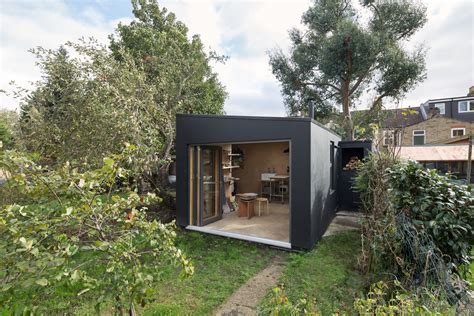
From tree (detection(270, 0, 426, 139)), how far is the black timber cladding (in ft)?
27.7


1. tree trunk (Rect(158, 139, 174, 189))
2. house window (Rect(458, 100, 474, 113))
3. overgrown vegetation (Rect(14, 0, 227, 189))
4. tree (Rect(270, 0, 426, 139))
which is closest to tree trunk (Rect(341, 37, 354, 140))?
tree (Rect(270, 0, 426, 139))

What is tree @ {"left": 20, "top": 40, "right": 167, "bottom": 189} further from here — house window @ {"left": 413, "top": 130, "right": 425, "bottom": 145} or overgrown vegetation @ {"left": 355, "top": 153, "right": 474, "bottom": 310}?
house window @ {"left": 413, "top": 130, "right": 425, "bottom": 145}

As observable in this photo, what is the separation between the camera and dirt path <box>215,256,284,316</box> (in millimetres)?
3348

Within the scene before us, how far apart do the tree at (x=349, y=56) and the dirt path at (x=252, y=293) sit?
1041 centimetres

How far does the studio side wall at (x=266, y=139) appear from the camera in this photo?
205 inches

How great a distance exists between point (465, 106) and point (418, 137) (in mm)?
5954

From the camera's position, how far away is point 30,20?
6.09 meters

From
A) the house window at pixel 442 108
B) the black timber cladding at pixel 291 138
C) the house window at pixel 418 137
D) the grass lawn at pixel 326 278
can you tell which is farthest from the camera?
the house window at pixel 442 108

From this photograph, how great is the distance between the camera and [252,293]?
3.78 metres

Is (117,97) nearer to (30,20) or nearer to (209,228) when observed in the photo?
(30,20)

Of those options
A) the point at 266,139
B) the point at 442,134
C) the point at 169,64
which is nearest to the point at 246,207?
the point at 266,139

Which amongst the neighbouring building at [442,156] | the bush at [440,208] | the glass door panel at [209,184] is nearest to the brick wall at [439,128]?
the neighbouring building at [442,156]

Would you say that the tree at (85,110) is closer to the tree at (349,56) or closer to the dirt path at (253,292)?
the dirt path at (253,292)

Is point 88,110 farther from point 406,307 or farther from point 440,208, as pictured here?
point 440,208
